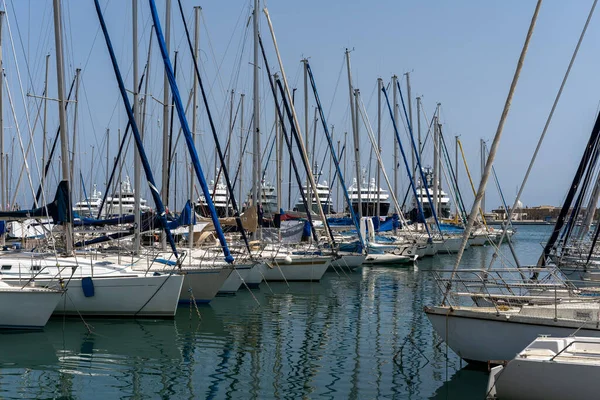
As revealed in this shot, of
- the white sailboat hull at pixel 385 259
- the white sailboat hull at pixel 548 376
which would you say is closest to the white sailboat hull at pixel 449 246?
the white sailboat hull at pixel 385 259

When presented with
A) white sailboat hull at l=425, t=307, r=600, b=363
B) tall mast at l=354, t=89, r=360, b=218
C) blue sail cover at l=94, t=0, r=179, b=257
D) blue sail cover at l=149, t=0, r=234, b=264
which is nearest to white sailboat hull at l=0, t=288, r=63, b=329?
blue sail cover at l=94, t=0, r=179, b=257

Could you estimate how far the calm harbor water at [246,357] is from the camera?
1549cm

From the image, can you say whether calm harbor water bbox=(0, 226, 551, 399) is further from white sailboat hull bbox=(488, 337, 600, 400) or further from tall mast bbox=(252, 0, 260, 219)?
tall mast bbox=(252, 0, 260, 219)

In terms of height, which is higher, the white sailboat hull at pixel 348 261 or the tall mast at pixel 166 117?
the tall mast at pixel 166 117

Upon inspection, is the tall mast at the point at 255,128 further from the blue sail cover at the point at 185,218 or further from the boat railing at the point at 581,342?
the boat railing at the point at 581,342

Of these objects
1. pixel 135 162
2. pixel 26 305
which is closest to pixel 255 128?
pixel 135 162

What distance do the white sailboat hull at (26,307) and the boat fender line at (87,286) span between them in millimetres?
1500

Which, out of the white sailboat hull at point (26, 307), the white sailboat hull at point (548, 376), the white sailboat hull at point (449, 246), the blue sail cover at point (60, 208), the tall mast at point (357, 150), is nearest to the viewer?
the white sailboat hull at point (548, 376)

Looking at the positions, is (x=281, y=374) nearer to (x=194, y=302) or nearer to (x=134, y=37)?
(x=194, y=302)

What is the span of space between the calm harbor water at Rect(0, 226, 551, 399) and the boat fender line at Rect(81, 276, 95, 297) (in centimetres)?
86

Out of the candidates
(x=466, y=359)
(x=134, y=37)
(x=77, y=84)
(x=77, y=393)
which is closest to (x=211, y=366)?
(x=77, y=393)

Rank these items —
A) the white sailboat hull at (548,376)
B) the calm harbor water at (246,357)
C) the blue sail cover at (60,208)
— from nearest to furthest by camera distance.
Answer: the white sailboat hull at (548,376)
the calm harbor water at (246,357)
the blue sail cover at (60,208)

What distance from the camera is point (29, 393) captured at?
15156 mm

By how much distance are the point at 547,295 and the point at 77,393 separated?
35.1 feet
